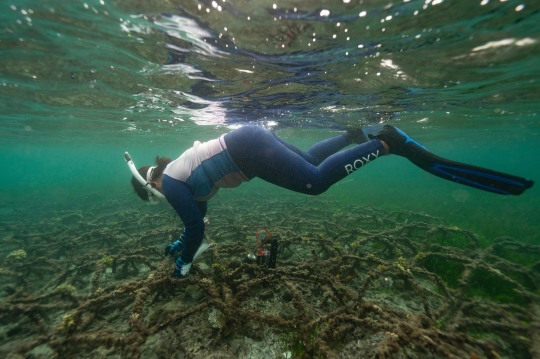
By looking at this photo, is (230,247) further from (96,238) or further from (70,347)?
(96,238)

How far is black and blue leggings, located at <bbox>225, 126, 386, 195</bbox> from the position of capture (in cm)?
370

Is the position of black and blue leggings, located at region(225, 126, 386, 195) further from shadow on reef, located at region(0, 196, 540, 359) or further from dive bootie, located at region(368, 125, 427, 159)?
shadow on reef, located at region(0, 196, 540, 359)

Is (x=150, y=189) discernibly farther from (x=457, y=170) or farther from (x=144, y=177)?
(x=457, y=170)

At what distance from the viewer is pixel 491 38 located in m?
6.06

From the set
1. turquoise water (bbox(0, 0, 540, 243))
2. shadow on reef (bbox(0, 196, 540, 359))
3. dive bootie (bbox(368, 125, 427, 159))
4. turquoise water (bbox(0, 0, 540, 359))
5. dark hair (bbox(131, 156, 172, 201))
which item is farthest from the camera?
turquoise water (bbox(0, 0, 540, 243))

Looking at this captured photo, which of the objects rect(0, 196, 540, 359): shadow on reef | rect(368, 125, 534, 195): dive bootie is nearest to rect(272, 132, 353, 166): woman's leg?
rect(368, 125, 534, 195): dive bootie

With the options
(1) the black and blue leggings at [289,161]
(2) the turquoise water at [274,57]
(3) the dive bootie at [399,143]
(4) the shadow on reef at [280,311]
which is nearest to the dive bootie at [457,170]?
(3) the dive bootie at [399,143]

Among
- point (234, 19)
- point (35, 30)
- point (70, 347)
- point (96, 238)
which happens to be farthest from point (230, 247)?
point (35, 30)

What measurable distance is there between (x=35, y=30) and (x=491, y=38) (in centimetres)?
1238

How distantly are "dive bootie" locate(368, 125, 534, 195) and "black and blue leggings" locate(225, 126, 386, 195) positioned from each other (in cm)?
23

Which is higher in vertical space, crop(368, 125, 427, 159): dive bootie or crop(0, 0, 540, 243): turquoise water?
crop(0, 0, 540, 243): turquoise water

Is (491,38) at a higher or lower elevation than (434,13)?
lower

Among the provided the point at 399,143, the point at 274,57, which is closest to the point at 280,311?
the point at 399,143

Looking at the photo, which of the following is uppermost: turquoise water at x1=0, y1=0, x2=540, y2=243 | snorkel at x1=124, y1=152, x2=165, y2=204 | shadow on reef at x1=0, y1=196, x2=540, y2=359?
turquoise water at x1=0, y1=0, x2=540, y2=243
